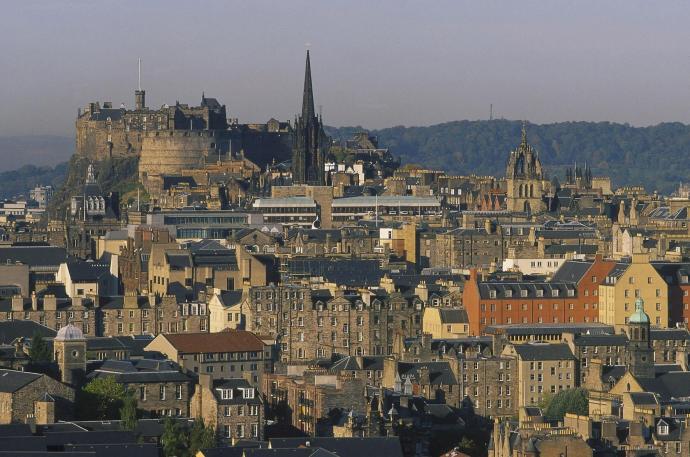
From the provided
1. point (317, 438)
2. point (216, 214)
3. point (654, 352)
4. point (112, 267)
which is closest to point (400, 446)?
point (317, 438)

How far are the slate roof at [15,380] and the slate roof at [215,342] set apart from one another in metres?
17.5

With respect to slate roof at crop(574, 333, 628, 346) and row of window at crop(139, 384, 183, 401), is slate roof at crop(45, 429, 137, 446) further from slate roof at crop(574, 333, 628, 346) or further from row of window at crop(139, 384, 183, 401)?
slate roof at crop(574, 333, 628, 346)

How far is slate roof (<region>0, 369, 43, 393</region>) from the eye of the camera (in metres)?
102

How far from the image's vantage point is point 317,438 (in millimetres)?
97062

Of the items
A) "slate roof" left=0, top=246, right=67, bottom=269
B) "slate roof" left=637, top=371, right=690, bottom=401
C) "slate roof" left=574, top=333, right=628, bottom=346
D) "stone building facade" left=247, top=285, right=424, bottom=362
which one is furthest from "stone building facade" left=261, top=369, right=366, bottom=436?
"slate roof" left=0, top=246, right=67, bottom=269

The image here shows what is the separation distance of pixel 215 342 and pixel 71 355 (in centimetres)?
1372

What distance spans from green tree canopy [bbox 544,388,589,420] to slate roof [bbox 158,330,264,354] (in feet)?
50.5

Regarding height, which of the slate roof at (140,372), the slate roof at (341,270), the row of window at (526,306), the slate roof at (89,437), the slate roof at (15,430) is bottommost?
the slate roof at (89,437)

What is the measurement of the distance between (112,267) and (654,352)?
4865cm

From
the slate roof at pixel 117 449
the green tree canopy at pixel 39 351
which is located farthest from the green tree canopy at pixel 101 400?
the slate roof at pixel 117 449

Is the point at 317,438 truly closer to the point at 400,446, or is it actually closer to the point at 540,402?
the point at 400,446

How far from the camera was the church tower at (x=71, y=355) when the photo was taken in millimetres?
108000

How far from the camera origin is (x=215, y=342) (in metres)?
121

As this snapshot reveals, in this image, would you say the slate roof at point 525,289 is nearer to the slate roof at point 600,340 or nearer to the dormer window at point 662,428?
the slate roof at point 600,340
